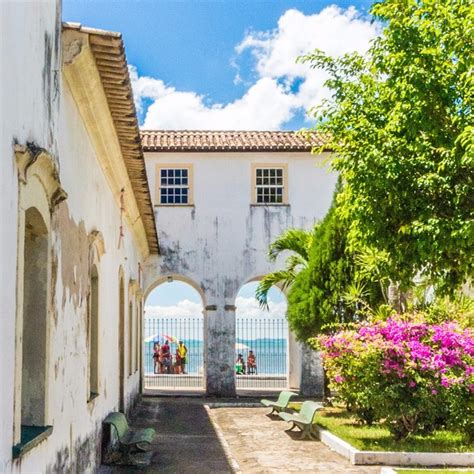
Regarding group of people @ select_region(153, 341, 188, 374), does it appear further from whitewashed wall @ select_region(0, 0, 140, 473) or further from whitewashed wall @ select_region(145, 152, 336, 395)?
whitewashed wall @ select_region(0, 0, 140, 473)

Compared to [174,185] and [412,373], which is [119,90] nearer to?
[412,373]

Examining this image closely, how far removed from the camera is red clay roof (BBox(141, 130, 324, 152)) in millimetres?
24328

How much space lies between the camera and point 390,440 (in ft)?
40.7

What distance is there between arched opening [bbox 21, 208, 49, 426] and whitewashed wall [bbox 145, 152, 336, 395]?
1812 cm

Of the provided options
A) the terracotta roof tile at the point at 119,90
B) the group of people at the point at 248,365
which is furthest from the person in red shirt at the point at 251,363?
the terracotta roof tile at the point at 119,90

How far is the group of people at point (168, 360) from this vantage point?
101 ft

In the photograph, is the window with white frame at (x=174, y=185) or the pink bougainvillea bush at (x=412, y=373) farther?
the window with white frame at (x=174, y=185)

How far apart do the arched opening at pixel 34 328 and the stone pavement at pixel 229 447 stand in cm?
465

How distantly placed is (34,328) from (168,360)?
25.4 metres

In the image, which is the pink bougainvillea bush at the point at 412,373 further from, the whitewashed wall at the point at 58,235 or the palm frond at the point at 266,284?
the palm frond at the point at 266,284

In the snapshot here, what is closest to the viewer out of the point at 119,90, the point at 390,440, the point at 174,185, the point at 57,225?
the point at 57,225

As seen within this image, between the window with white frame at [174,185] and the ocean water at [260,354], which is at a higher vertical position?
the window with white frame at [174,185]

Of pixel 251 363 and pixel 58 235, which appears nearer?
pixel 58 235

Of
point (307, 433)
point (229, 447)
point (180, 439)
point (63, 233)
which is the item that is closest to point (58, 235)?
point (63, 233)
